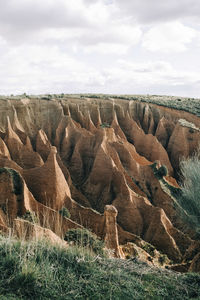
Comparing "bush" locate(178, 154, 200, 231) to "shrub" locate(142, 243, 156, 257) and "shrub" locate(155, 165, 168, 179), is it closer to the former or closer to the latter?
"shrub" locate(142, 243, 156, 257)

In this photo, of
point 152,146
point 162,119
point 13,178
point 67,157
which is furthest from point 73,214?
point 162,119

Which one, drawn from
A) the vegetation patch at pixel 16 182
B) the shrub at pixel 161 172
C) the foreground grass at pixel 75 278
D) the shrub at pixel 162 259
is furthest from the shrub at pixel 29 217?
the shrub at pixel 161 172

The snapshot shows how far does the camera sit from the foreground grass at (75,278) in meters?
6.05

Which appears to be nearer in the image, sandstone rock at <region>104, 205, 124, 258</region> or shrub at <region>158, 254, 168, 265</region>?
sandstone rock at <region>104, 205, 124, 258</region>

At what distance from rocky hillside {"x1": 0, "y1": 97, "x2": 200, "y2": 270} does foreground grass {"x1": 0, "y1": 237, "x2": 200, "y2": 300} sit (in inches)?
47.8

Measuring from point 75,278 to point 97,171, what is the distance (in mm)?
18220

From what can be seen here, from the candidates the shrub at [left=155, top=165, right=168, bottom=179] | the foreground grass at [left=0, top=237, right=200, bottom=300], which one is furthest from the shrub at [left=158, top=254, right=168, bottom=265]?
the foreground grass at [left=0, top=237, right=200, bottom=300]

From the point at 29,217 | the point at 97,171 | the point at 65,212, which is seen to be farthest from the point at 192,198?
the point at 97,171

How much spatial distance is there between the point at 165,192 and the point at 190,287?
700 inches

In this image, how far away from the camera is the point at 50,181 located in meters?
19.4

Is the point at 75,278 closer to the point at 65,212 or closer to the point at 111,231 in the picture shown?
the point at 111,231

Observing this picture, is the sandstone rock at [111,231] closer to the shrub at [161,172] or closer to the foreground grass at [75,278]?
the foreground grass at [75,278]

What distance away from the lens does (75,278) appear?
21.8 feet

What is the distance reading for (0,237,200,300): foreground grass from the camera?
6.05 metres
